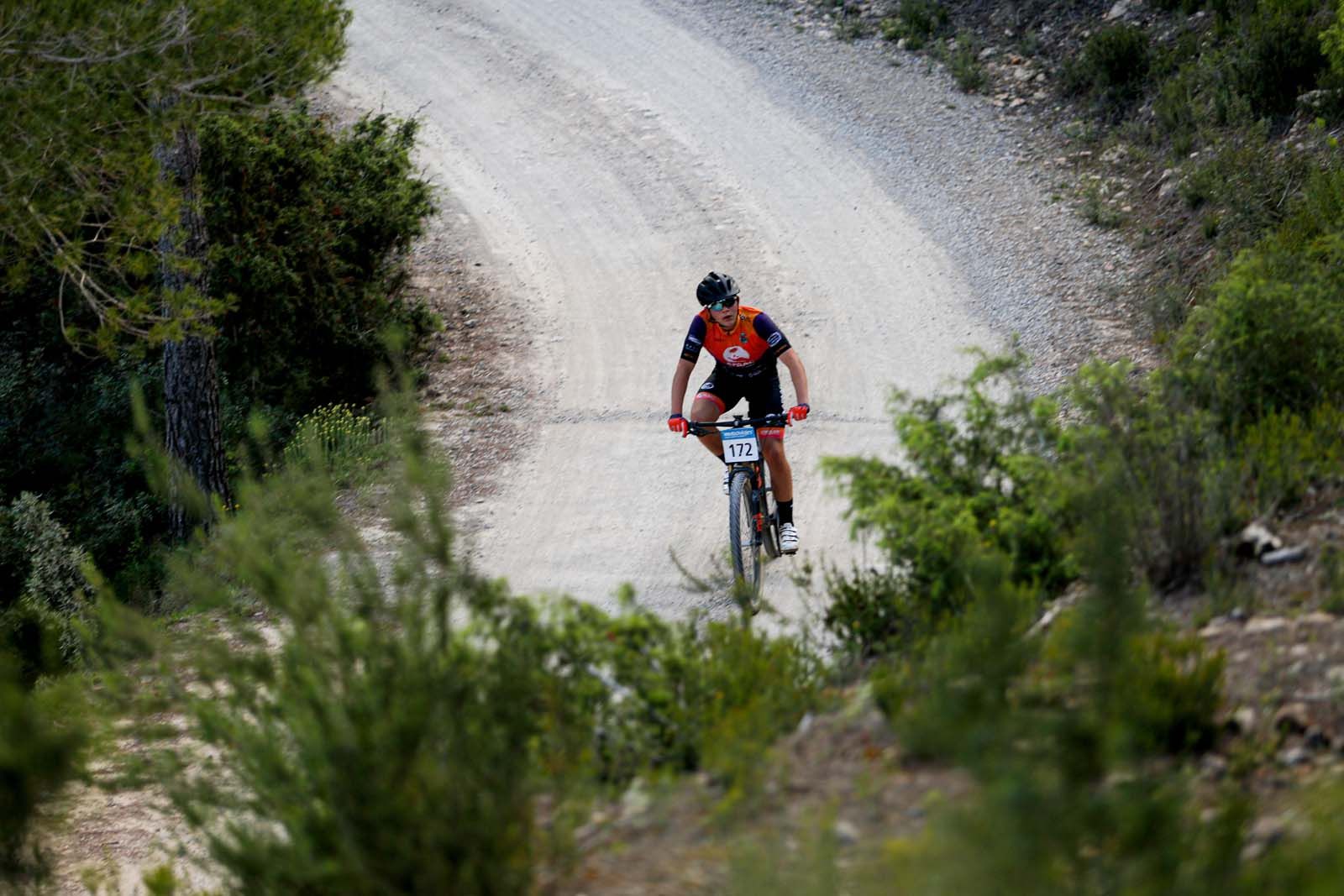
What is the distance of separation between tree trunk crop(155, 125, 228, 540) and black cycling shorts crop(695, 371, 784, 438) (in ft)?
16.8

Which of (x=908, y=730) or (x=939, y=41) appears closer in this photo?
(x=908, y=730)

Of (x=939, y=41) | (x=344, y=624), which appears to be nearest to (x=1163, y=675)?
(x=344, y=624)

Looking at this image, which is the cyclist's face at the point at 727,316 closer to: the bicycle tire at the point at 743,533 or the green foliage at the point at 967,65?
the bicycle tire at the point at 743,533

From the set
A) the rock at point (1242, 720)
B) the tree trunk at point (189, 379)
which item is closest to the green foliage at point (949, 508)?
the rock at point (1242, 720)

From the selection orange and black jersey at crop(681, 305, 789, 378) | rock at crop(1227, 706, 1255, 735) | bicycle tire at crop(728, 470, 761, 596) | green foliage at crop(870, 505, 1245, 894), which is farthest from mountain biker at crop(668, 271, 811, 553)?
rock at crop(1227, 706, 1255, 735)

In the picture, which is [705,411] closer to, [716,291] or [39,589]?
[716,291]

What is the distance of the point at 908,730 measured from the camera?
13.6 feet

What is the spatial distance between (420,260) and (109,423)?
4325 mm

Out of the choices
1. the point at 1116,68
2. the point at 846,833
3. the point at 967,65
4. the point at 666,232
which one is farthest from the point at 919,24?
the point at 846,833

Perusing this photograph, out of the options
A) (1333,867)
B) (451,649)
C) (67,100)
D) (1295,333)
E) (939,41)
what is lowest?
(1333,867)

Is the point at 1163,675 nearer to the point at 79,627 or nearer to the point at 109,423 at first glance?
the point at 79,627

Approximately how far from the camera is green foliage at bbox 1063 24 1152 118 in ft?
54.4

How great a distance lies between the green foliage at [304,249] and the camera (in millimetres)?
12875

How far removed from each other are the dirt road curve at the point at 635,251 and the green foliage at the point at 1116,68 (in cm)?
332
